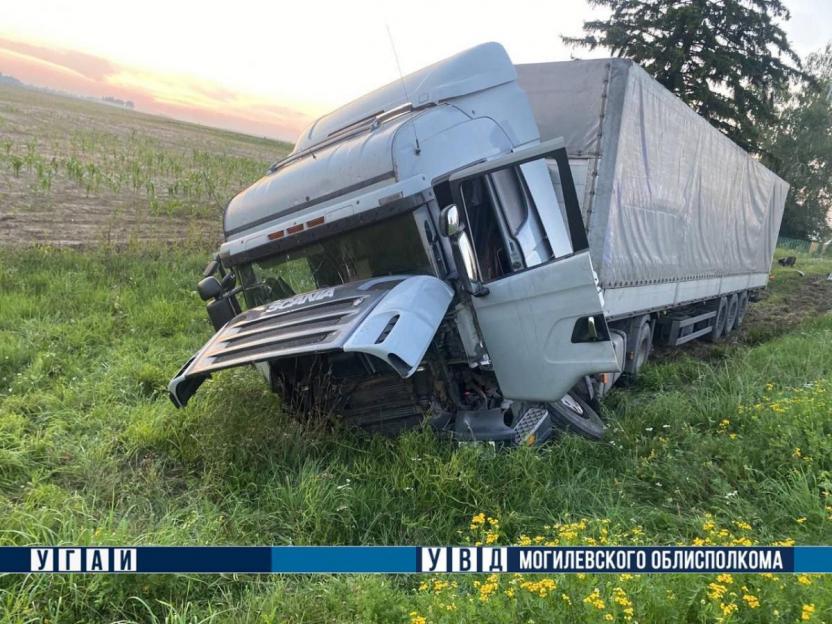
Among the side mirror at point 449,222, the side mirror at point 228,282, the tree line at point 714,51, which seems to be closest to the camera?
the side mirror at point 449,222

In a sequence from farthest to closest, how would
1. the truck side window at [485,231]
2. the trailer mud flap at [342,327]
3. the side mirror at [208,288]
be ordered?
the side mirror at [208,288], the truck side window at [485,231], the trailer mud flap at [342,327]

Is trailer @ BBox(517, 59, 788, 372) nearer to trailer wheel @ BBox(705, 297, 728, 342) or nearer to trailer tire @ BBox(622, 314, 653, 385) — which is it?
trailer tire @ BBox(622, 314, 653, 385)

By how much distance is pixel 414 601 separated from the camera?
9.34 ft

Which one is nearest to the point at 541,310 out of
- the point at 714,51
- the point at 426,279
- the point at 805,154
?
the point at 426,279

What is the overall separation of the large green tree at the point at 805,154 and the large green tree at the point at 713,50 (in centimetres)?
1482

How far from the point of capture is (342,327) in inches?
139

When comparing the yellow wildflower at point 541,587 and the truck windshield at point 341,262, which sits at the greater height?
the truck windshield at point 341,262

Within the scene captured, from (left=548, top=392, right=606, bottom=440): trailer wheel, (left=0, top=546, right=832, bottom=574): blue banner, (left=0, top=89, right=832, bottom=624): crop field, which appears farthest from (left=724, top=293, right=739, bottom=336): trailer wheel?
(left=0, top=546, right=832, bottom=574): blue banner

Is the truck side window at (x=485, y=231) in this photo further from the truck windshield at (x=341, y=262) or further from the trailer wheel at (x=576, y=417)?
the trailer wheel at (x=576, y=417)

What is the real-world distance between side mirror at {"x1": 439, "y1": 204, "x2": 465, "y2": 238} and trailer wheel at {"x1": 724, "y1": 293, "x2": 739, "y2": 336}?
9.70 m

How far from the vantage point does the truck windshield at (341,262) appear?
426 centimetres

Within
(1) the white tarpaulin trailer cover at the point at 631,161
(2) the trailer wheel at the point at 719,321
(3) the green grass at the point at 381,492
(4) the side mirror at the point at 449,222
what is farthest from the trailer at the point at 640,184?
(4) the side mirror at the point at 449,222

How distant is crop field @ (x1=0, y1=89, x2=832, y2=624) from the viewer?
272 centimetres

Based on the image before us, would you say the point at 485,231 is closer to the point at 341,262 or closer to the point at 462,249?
the point at 462,249
